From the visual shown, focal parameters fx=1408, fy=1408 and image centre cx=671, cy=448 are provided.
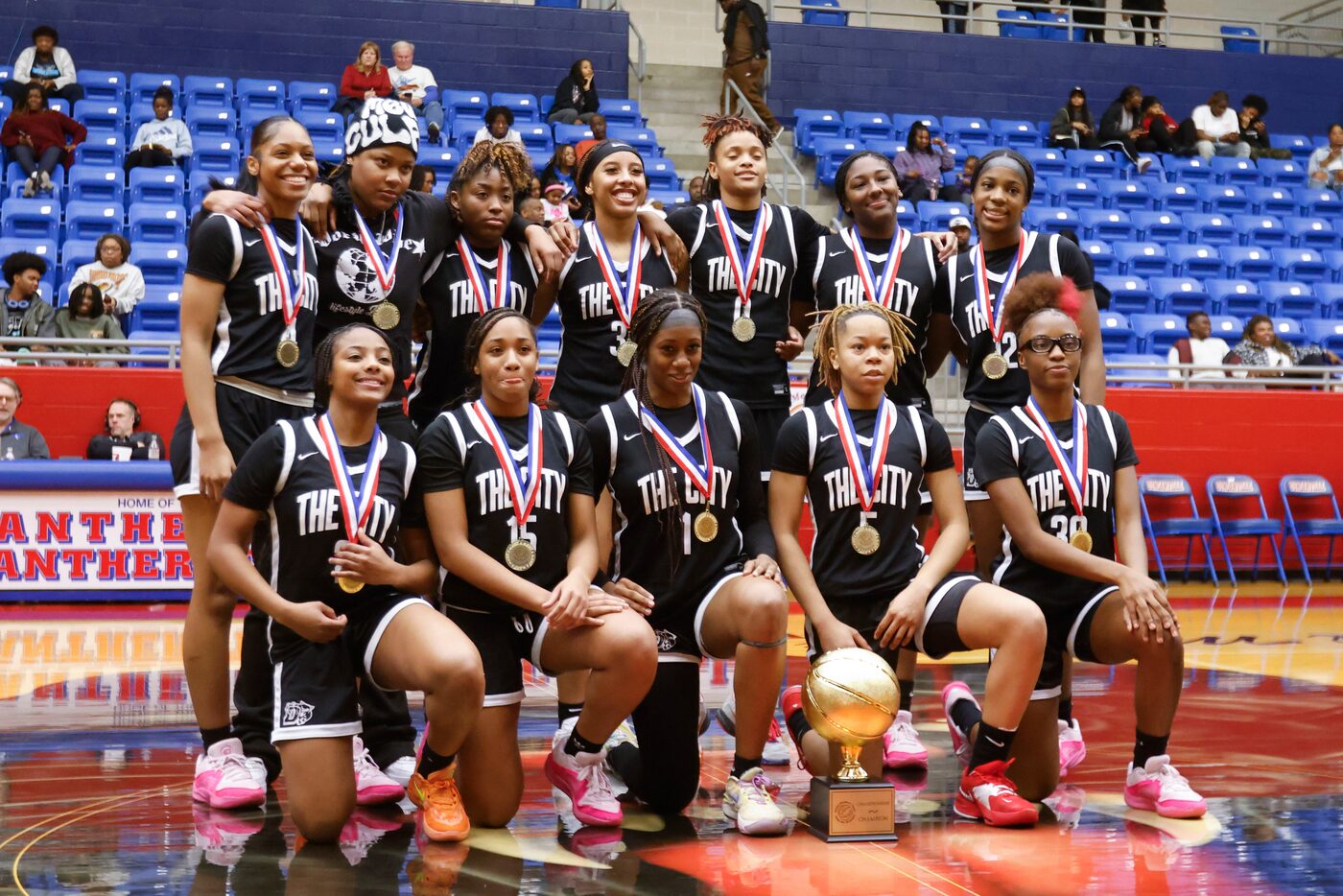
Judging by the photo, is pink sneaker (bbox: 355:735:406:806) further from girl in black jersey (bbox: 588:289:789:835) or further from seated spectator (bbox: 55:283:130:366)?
seated spectator (bbox: 55:283:130:366)

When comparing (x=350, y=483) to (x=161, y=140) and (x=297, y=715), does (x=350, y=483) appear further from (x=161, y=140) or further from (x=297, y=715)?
(x=161, y=140)

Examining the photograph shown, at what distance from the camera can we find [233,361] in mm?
4039

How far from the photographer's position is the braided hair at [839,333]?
4.09m

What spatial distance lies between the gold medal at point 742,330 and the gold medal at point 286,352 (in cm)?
140

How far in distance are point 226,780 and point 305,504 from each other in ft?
2.91

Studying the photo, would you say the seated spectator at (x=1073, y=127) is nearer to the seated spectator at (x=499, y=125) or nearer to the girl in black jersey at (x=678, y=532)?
the seated spectator at (x=499, y=125)

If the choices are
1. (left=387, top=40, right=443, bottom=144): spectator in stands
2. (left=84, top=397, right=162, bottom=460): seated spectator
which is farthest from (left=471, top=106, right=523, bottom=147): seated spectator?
(left=84, top=397, right=162, bottom=460): seated spectator

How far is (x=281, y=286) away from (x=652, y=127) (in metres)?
11.0

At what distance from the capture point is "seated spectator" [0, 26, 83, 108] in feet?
39.8

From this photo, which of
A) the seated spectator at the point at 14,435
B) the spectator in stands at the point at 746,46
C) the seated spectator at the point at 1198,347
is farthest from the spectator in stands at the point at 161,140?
the seated spectator at the point at 1198,347

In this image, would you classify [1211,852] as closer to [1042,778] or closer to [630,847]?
[1042,778]

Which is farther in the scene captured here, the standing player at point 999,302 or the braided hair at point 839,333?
the standing player at point 999,302

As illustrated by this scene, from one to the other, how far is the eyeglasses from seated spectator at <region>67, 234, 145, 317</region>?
729 cm

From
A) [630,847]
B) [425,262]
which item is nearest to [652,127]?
[425,262]
